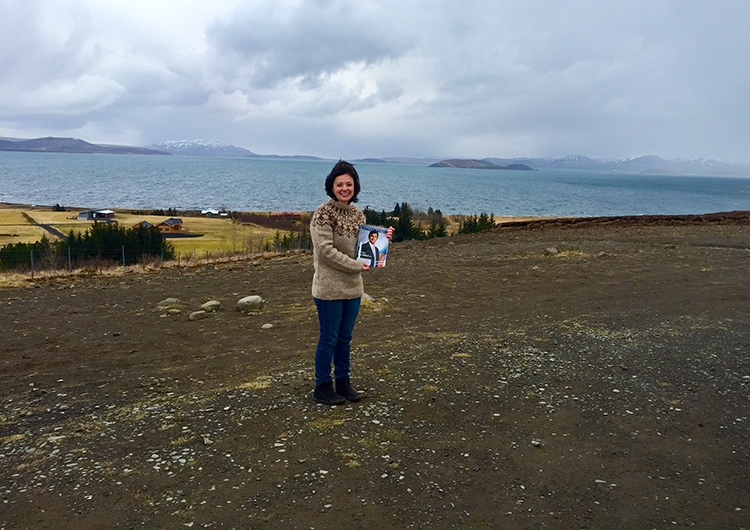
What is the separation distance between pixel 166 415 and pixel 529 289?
25.0ft

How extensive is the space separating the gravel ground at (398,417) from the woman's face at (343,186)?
1.84 meters

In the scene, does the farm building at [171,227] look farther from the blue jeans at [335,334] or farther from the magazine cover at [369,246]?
the magazine cover at [369,246]

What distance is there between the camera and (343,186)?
4.66 metres

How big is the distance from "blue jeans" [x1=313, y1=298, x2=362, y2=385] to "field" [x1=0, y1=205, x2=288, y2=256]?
140 ft

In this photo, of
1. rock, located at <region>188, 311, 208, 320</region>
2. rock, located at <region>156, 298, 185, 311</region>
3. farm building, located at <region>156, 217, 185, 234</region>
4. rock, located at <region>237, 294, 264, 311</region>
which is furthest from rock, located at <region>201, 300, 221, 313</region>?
farm building, located at <region>156, 217, 185, 234</region>

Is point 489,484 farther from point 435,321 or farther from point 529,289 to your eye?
point 529,289

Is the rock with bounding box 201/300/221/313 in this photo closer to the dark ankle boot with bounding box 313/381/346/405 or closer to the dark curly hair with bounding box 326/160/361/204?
the dark ankle boot with bounding box 313/381/346/405

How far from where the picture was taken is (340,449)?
4.23m

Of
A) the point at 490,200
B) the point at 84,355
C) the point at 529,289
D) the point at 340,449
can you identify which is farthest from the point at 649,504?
the point at 490,200

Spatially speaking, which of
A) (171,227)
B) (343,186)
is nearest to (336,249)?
(343,186)

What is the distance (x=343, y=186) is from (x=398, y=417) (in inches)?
77.6

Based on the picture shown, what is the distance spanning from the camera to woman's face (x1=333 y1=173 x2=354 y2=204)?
466 centimetres

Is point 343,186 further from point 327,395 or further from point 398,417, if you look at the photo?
point 398,417

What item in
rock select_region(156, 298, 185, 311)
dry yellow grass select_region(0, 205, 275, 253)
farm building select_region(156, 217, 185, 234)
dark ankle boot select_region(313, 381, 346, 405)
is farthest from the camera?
farm building select_region(156, 217, 185, 234)
